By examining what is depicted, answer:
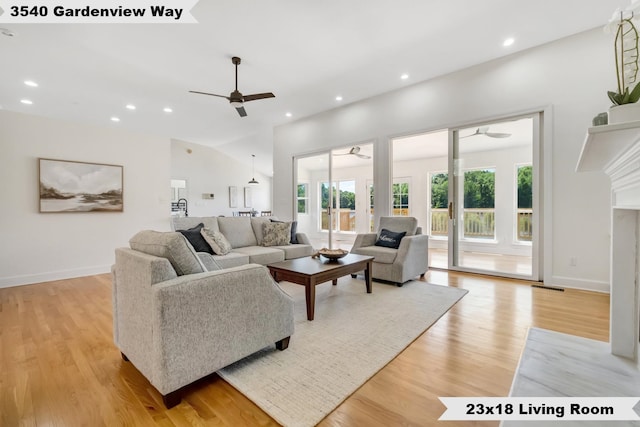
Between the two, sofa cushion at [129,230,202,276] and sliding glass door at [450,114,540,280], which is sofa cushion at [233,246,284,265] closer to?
sofa cushion at [129,230,202,276]

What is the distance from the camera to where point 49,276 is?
14.2 feet

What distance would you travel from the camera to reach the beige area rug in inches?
58.4

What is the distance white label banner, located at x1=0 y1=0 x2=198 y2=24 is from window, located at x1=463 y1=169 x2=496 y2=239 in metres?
4.40

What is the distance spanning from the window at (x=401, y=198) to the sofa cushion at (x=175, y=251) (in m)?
6.83

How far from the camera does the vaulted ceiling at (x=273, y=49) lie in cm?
291

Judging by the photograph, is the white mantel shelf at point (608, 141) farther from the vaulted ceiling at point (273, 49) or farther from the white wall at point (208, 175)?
the white wall at point (208, 175)

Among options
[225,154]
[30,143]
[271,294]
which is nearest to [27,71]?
[30,143]

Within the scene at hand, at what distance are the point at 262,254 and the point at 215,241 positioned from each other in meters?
0.62

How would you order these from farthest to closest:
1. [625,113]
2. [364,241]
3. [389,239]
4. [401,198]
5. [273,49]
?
[401,198], [364,241], [389,239], [273,49], [625,113]

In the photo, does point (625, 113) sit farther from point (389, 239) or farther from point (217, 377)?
point (389, 239)

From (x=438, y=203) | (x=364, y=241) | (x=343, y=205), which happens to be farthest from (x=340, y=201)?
(x=364, y=241)

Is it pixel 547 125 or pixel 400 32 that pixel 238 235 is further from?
pixel 547 125

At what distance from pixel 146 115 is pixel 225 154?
13.2 ft

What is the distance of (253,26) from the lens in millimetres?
3080
